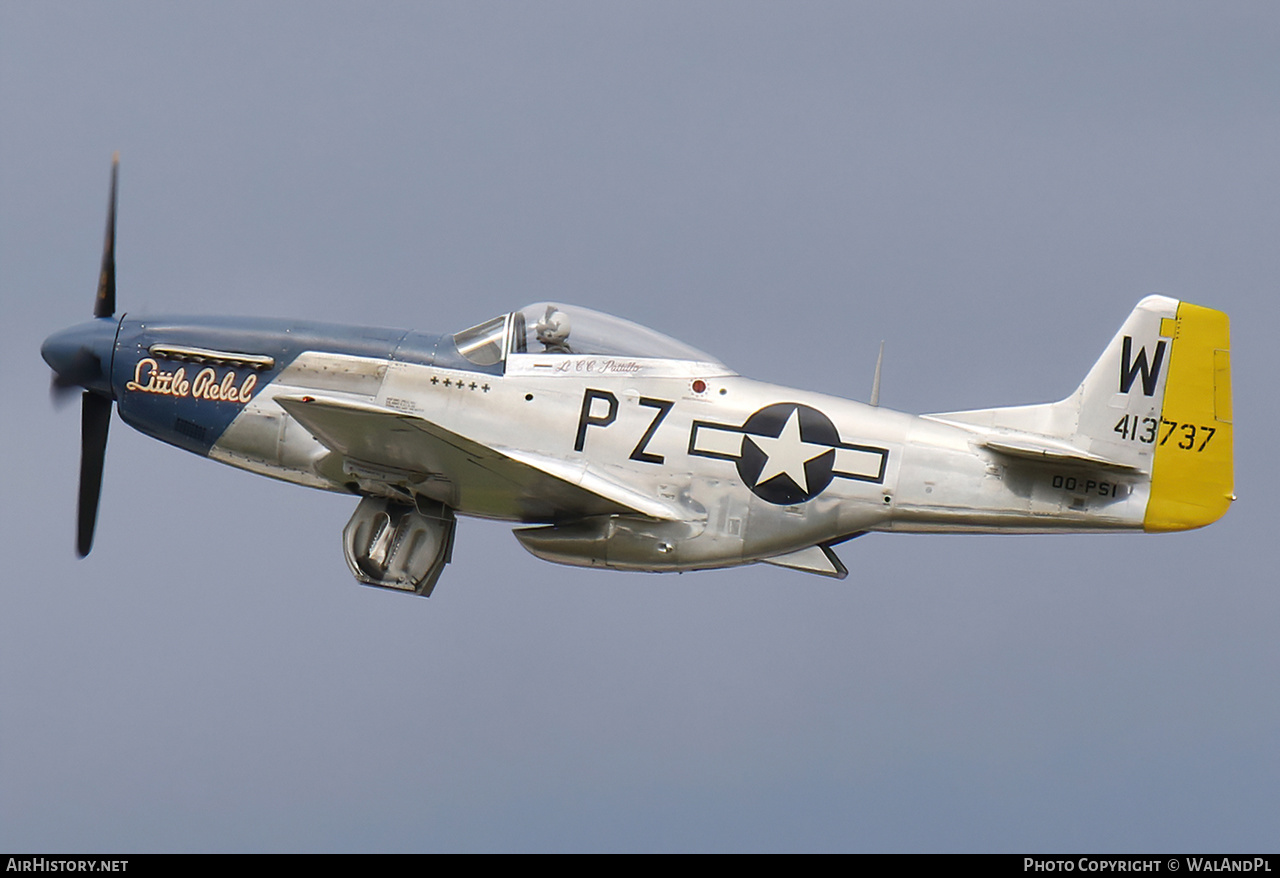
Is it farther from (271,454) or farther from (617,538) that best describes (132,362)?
(617,538)

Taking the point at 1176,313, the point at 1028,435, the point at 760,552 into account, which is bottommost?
the point at 760,552

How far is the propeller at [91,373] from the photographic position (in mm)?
17141

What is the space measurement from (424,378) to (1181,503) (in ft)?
21.5

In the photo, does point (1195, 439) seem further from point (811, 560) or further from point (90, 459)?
point (90, 459)

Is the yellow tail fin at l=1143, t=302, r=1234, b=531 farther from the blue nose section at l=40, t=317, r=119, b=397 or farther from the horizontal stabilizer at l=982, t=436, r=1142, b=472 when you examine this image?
the blue nose section at l=40, t=317, r=119, b=397

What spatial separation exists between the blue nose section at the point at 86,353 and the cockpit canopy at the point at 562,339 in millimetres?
3415

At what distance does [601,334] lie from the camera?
16.2 meters

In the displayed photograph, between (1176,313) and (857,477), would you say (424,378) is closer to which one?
(857,477)

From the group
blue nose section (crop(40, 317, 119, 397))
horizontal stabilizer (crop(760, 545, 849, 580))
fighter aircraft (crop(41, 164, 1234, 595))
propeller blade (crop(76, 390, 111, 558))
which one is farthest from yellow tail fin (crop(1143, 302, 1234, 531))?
propeller blade (crop(76, 390, 111, 558))

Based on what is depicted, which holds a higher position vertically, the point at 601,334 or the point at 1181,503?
the point at 601,334

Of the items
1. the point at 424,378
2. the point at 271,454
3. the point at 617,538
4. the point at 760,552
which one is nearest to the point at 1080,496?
the point at 760,552

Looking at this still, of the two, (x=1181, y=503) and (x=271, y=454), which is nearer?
(x=1181, y=503)

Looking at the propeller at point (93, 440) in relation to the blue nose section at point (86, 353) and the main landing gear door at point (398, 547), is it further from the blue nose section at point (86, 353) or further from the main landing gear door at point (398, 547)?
the main landing gear door at point (398, 547)

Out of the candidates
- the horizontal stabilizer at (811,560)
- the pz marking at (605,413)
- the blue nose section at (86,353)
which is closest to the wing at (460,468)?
the pz marking at (605,413)
